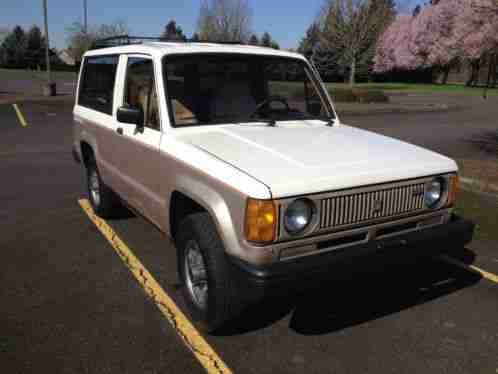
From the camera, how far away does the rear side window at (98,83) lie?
4961 mm

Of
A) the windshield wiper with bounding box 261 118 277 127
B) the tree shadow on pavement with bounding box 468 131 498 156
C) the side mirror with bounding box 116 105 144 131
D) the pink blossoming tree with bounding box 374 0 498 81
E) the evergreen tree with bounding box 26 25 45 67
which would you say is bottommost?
the tree shadow on pavement with bounding box 468 131 498 156

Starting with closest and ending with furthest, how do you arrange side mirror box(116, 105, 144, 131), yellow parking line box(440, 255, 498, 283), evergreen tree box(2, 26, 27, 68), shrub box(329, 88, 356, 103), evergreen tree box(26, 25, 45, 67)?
1. side mirror box(116, 105, 144, 131)
2. yellow parking line box(440, 255, 498, 283)
3. shrub box(329, 88, 356, 103)
4. evergreen tree box(2, 26, 27, 68)
5. evergreen tree box(26, 25, 45, 67)

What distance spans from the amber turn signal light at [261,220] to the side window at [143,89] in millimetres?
1481

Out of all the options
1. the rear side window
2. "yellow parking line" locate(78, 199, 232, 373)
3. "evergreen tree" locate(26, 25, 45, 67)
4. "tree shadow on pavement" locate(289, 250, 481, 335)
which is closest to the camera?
"yellow parking line" locate(78, 199, 232, 373)

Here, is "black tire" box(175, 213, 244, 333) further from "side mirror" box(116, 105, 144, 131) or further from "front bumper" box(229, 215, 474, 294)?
"side mirror" box(116, 105, 144, 131)

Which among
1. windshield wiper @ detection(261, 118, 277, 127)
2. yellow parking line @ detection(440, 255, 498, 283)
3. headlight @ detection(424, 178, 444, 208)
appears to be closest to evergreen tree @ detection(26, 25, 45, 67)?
windshield wiper @ detection(261, 118, 277, 127)

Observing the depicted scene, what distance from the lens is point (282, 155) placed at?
10.7ft

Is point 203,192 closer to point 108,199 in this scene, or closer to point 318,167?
point 318,167

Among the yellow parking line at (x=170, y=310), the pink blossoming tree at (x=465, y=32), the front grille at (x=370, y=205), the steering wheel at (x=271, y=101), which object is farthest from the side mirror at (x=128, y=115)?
the pink blossoming tree at (x=465, y=32)

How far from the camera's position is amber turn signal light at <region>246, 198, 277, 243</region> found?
278 centimetres

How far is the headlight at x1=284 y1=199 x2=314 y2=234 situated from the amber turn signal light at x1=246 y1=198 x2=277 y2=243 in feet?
0.37

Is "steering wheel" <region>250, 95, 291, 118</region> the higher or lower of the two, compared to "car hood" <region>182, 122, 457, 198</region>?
higher

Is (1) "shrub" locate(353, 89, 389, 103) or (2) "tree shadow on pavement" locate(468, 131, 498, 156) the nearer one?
(2) "tree shadow on pavement" locate(468, 131, 498, 156)

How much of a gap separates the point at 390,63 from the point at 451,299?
44174mm
